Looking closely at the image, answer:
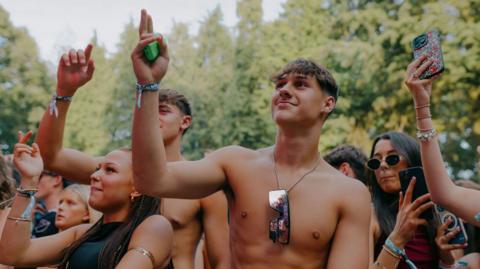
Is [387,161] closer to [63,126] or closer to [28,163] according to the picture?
[63,126]

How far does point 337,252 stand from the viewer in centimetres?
325

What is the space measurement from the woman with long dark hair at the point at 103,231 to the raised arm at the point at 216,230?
61 cm

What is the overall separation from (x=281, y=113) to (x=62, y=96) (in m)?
1.38

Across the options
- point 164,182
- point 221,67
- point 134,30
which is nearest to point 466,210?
point 164,182

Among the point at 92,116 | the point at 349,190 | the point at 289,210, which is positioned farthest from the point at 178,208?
the point at 92,116

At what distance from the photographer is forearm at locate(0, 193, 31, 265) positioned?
12.1 ft

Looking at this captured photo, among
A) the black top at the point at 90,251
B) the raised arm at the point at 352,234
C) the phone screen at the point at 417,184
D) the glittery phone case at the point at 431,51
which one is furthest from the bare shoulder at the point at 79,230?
the glittery phone case at the point at 431,51

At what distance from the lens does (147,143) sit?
9.34ft

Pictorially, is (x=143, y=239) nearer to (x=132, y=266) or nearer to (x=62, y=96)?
(x=132, y=266)

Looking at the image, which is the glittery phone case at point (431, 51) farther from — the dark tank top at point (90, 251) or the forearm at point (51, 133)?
the forearm at point (51, 133)

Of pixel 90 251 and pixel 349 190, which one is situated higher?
pixel 349 190

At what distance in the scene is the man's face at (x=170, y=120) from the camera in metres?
4.83

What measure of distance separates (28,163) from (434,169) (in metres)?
2.29

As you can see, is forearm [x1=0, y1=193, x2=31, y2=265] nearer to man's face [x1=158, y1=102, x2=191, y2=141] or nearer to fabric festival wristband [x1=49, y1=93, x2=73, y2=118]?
fabric festival wristband [x1=49, y1=93, x2=73, y2=118]
